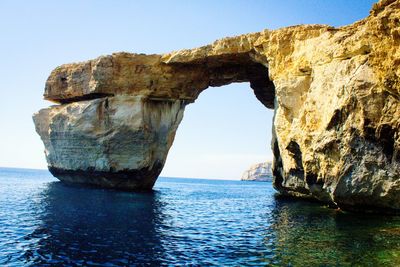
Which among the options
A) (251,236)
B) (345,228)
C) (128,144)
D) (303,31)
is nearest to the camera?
(251,236)

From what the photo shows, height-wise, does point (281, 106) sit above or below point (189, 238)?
above

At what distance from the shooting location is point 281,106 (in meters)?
29.6

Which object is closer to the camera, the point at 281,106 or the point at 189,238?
the point at 189,238

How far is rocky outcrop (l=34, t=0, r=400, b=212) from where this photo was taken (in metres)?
20.0

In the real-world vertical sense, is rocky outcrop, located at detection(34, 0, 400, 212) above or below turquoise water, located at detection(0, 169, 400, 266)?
above

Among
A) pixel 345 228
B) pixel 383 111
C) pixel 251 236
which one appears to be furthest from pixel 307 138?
pixel 251 236

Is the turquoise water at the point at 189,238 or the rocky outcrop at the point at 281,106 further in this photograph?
the rocky outcrop at the point at 281,106

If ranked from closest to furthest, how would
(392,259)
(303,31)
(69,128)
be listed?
(392,259) → (303,31) → (69,128)

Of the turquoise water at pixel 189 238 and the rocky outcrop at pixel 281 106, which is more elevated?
the rocky outcrop at pixel 281 106

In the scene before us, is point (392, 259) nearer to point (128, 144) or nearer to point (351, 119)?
point (351, 119)

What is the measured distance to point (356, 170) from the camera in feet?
68.2

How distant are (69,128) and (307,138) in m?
29.5

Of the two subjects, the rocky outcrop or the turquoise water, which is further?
the rocky outcrop

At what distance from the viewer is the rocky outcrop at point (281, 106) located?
19953mm
